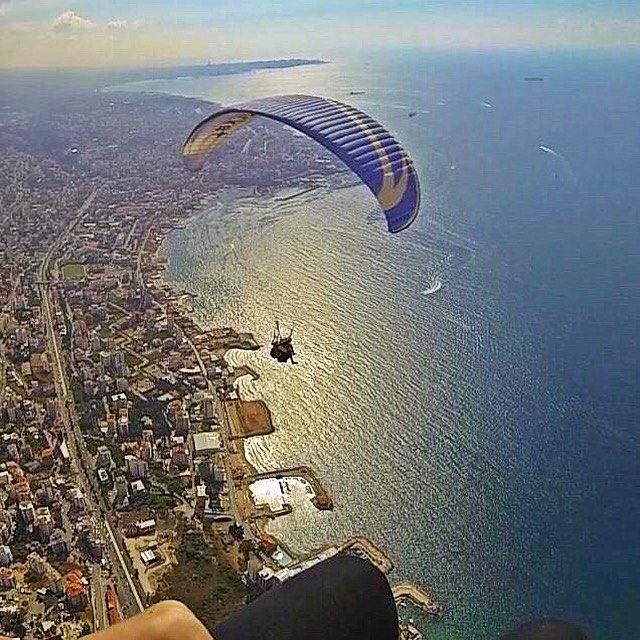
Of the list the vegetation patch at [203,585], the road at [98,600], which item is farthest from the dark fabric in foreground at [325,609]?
the road at [98,600]

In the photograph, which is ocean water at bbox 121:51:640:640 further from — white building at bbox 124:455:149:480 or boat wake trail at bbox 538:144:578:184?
white building at bbox 124:455:149:480

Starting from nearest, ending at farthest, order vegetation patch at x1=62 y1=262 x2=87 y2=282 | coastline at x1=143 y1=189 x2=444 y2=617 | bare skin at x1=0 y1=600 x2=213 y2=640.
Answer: bare skin at x1=0 y1=600 x2=213 y2=640
coastline at x1=143 y1=189 x2=444 y2=617
vegetation patch at x1=62 y1=262 x2=87 y2=282

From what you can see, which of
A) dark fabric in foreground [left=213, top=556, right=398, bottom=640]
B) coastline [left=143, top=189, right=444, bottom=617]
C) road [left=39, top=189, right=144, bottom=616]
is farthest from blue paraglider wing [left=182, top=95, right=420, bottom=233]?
dark fabric in foreground [left=213, top=556, right=398, bottom=640]

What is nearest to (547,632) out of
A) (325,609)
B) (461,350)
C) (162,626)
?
(325,609)

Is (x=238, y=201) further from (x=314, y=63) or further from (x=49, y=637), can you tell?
(x=49, y=637)

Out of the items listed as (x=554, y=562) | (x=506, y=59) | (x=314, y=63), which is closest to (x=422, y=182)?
(x=314, y=63)

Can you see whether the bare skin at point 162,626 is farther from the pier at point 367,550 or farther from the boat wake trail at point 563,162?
the boat wake trail at point 563,162
